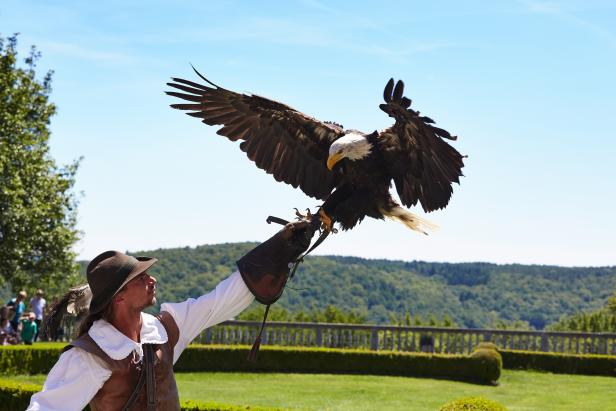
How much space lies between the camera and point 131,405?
3176mm

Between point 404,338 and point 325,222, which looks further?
point 404,338

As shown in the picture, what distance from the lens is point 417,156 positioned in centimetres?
535

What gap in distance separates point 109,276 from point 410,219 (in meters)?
3.11

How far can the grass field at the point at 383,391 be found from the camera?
43.0 feet

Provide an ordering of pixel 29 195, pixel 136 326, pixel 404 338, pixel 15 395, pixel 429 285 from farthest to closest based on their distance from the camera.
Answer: pixel 429 285 < pixel 29 195 < pixel 404 338 < pixel 15 395 < pixel 136 326

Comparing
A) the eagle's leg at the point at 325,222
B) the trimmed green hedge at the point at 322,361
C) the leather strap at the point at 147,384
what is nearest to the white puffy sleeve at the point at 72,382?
the leather strap at the point at 147,384

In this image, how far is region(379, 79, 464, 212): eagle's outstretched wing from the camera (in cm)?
508

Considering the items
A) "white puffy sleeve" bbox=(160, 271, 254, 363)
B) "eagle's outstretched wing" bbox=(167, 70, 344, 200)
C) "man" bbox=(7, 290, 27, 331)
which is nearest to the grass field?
"man" bbox=(7, 290, 27, 331)

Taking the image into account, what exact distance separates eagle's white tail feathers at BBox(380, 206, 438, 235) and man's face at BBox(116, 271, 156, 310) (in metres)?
2.58

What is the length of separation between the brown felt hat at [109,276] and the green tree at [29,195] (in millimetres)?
23296

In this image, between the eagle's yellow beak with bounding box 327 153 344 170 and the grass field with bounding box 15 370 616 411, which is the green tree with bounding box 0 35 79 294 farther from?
the eagle's yellow beak with bounding box 327 153 344 170

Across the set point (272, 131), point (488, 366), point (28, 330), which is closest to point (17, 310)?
point (28, 330)

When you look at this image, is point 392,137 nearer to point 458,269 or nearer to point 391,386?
point 391,386

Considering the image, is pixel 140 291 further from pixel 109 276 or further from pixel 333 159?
pixel 333 159
